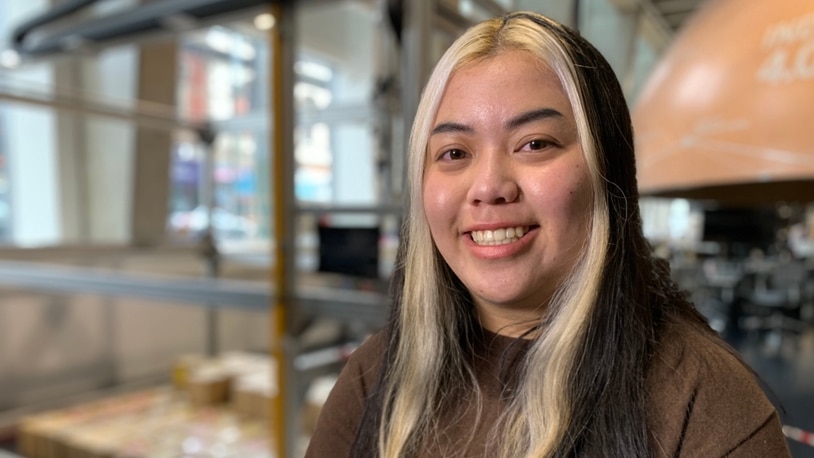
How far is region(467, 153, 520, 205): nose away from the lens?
615mm

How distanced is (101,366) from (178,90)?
221 cm

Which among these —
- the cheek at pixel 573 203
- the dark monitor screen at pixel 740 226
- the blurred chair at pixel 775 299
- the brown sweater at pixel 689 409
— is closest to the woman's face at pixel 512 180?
the cheek at pixel 573 203

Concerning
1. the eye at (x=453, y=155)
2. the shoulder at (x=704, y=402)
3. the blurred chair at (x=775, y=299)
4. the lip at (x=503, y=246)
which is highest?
the eye at (x=453, y=155)

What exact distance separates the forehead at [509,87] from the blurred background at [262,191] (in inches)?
10.8

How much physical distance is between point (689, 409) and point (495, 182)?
12.0 inches

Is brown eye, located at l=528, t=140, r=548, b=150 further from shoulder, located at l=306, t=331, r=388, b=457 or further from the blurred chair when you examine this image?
the blurred chair

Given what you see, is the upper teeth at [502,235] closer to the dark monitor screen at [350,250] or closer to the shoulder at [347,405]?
the shoulder at [347,405]

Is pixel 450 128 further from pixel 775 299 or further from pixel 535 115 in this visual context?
pixel 775 299

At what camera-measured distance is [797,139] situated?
3.33 ft

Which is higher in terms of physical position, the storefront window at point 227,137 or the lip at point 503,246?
the storefront window at point 227,137

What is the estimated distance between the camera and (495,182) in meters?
0.62

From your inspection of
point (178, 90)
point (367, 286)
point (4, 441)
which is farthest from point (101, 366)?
point (367, 286)

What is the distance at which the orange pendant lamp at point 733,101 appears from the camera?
1.02m

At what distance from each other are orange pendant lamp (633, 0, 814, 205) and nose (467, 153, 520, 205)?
693 mm
